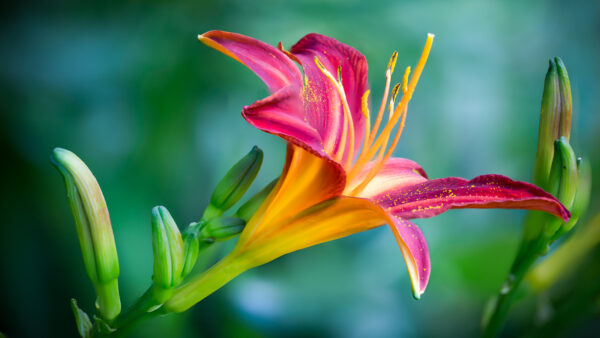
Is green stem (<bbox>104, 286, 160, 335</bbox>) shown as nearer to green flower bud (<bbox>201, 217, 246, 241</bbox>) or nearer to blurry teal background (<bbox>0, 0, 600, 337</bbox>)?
green flower bud (<bbox>201, 217, 246, 241</bbox>)

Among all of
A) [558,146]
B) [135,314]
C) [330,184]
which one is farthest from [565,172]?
[135,314]

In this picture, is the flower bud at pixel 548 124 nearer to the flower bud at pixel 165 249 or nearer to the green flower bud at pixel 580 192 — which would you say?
the green flower bud at pixel 580 192

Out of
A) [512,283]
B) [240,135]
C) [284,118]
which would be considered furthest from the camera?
[240,135]

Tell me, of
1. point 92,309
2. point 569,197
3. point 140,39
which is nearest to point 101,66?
point 140,39

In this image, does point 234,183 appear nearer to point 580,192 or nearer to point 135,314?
point 135,314

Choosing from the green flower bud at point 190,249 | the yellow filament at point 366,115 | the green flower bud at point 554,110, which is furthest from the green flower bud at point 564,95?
the green flower bud at point 190,249

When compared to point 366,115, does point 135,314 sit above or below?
below
